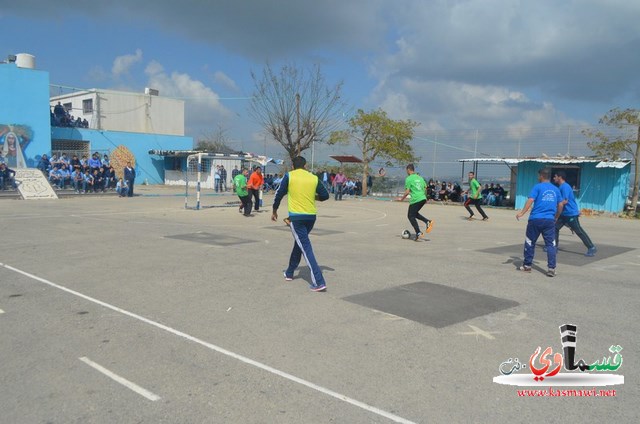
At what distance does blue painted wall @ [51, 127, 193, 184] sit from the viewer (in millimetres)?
35156

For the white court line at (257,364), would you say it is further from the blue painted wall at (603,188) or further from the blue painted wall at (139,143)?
the blue painted wall at (139,143)

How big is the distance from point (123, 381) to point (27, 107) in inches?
1256

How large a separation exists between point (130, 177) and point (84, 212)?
9.62m

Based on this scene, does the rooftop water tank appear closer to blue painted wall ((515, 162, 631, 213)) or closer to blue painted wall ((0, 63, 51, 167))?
blue painted wall ((0, 63, 51, 167))

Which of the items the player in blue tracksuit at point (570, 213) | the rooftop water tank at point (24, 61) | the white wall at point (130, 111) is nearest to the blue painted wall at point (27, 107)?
the rooftop water tank at point (24, 61)

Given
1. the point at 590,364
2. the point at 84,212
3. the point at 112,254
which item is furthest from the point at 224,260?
the point at 84,212

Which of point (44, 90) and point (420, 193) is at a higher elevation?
point (44, 90)

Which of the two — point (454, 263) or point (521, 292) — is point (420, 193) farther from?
point (521, 292)

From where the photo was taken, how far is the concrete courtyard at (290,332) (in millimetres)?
3717

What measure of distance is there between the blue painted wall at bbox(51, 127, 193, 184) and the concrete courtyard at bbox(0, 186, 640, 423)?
27.3 m

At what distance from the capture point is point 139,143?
39.3 metres

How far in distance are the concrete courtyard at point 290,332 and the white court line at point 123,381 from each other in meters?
0.02

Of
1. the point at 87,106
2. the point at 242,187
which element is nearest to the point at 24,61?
the point at 87,106

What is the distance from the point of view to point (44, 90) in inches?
1230
